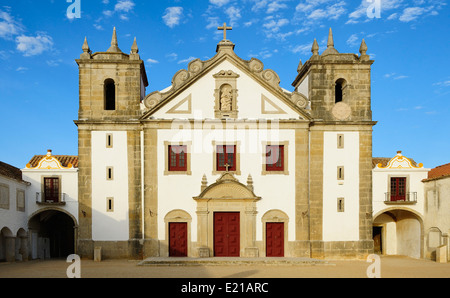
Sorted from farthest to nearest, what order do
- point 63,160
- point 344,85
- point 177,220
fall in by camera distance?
point 63,160 < point 344,85 < point 177,220

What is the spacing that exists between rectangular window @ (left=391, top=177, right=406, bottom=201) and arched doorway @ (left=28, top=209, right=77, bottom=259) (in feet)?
67.9

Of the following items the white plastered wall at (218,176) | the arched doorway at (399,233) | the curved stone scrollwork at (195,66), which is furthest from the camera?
the arched doorway at (399,233)

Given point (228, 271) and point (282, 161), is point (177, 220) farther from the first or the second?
point (282, 161)

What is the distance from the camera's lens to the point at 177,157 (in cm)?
2331

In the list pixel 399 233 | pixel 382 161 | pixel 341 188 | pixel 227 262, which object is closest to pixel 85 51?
pixel 227 262

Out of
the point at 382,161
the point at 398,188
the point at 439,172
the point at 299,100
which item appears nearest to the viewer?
the point at 299,100

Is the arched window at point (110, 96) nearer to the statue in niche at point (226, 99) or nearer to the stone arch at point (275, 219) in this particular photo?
the statue in niche at point (226, 99)

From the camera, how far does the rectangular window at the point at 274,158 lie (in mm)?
23422

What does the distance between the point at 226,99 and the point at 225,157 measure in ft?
10.9

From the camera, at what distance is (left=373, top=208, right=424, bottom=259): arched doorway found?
26.5m

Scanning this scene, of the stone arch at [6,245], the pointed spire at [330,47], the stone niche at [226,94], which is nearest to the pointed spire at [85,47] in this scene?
the stone niche at [226,94]

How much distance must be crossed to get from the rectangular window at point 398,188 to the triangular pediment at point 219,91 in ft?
24.9

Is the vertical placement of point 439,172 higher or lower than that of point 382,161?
lower
